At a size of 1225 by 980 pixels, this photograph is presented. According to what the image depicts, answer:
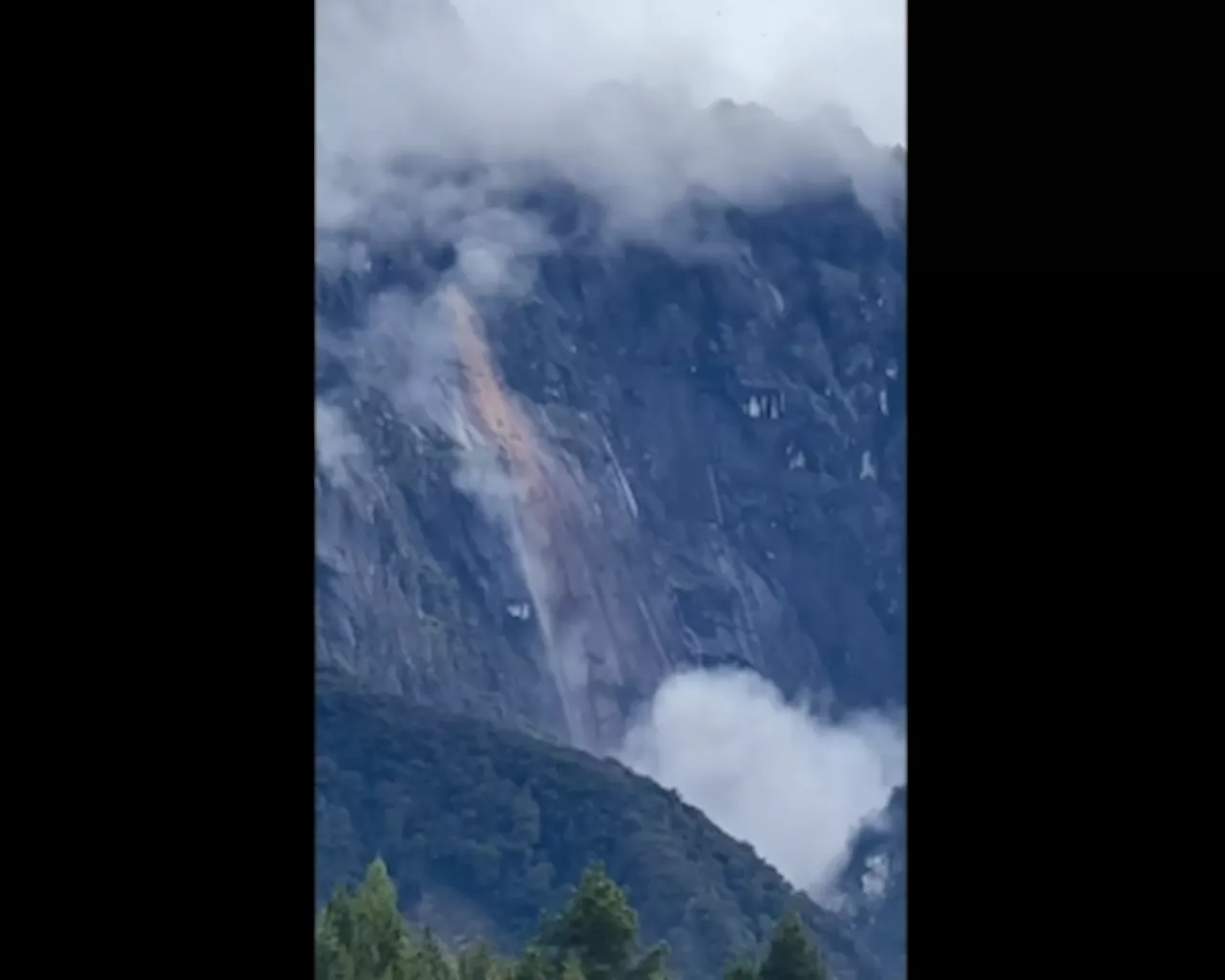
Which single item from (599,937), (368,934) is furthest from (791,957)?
(368,934)

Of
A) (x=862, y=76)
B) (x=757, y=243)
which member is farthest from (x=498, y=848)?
(x=862, y=76)

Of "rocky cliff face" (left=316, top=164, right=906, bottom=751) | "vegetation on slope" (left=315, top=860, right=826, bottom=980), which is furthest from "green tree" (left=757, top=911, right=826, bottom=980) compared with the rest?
"rocky cliff face" (left=316, top=164, right=906, bottom=751)

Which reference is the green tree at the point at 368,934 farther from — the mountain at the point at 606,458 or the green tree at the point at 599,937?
the green tree at the point at 599,937

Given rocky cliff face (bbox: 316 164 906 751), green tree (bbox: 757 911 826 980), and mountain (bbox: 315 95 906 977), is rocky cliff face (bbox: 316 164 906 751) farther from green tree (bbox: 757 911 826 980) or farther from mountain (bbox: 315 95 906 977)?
green tree (bbox: 757 911 826 980)

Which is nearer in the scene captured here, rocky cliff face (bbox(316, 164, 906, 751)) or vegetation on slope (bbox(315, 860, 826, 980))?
vegetation on slope (bbox(315, 860, 826, 980))

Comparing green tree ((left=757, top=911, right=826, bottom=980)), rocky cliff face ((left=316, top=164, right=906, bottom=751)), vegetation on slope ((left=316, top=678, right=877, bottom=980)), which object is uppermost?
rocky cliff face ((left=316, top=164, right=906, bottom=751))

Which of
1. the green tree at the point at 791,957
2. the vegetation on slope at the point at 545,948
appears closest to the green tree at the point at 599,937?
the vegetation on slope at the point at 545,948
